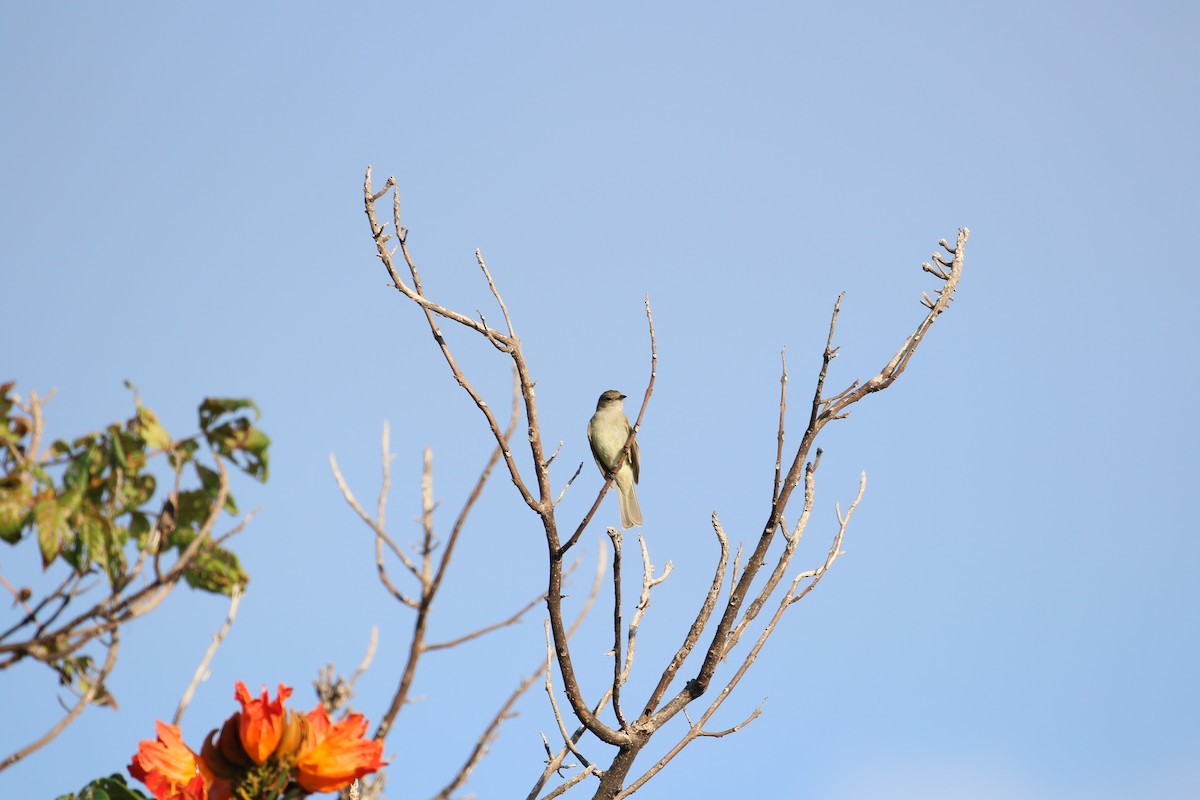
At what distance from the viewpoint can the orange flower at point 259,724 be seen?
6.28ft

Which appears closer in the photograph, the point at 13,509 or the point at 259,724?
the point at 259,724

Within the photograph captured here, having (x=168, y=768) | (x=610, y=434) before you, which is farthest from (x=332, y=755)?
(x=610, y=434)

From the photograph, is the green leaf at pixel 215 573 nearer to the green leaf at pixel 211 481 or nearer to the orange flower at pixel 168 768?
the green leaf at pixel 211 481

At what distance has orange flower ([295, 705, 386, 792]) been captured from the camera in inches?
76.9

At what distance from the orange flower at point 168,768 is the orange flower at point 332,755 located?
17 centimetres

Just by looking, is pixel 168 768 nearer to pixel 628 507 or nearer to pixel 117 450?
pixel 117 450

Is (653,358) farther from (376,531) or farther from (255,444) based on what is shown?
(376,531)

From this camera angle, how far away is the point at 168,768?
1.97 meters

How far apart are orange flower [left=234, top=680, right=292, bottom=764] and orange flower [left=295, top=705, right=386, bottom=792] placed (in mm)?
58

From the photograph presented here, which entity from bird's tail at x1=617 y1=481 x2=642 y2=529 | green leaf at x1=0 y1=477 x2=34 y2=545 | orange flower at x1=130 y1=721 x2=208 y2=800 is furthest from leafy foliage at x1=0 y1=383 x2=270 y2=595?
bird's tail at x1=617 y1=481 x2=642 y2=529

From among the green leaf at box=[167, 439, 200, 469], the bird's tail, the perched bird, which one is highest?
the perched bird

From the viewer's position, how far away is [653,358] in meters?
3.85

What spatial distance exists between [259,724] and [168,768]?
0.20 m

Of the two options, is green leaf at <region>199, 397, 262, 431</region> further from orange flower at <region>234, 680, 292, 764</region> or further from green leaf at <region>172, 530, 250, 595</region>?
orange flower at <region>234, 680, 292, 764</region>
